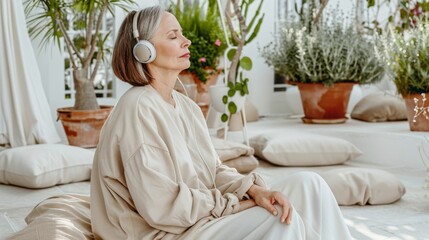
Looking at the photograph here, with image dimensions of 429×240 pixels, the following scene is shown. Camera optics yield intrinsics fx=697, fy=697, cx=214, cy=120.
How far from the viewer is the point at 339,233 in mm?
2070

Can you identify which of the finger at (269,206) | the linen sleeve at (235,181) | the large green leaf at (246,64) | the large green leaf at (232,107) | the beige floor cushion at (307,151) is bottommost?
the beige floor cushion at (307,151)

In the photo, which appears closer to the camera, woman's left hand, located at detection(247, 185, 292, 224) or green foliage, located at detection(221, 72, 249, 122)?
woman's left hand, located at detection(247, 185, 292, 224)

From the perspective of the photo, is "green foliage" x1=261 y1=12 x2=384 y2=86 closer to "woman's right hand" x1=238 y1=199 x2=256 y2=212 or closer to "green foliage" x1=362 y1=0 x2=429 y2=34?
"green foliage" x1=362 y1=0 x2=429 y2=34

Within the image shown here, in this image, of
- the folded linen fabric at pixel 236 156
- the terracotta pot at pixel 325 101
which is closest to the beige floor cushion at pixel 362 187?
the folded linen fabric at pixel 236 156

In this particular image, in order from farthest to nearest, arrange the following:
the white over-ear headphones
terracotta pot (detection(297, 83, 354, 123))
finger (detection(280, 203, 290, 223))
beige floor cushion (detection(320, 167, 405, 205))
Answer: terracotta pot (detection(297, 83, 354, 123))
beige floor cushion (detection(320, 167, 405, 205))
the white over-ear headphones
finger (detection(280, 203, 290, 223))

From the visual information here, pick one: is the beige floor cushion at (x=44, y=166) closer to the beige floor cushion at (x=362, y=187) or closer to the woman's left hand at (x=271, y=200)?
the beige floor cushion at (x=362, y=187)

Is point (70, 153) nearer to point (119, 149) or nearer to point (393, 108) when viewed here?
point (119, 149)

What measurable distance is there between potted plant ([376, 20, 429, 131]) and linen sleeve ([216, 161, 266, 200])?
2783 millimetres

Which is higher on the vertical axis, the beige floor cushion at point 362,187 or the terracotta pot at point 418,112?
the terracotta pot at point 418,112

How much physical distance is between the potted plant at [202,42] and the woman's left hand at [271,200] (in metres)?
3.83

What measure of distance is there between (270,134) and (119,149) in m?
3.06

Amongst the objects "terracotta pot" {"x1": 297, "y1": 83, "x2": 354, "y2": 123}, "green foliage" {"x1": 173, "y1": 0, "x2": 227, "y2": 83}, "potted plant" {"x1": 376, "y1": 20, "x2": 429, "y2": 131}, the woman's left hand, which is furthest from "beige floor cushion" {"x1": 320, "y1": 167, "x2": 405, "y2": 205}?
"green foliage" {"x1": 173, "y1": 0, "x2": 227, "y2": 83}

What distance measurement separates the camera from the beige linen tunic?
1865mm

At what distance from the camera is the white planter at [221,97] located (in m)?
5.25
